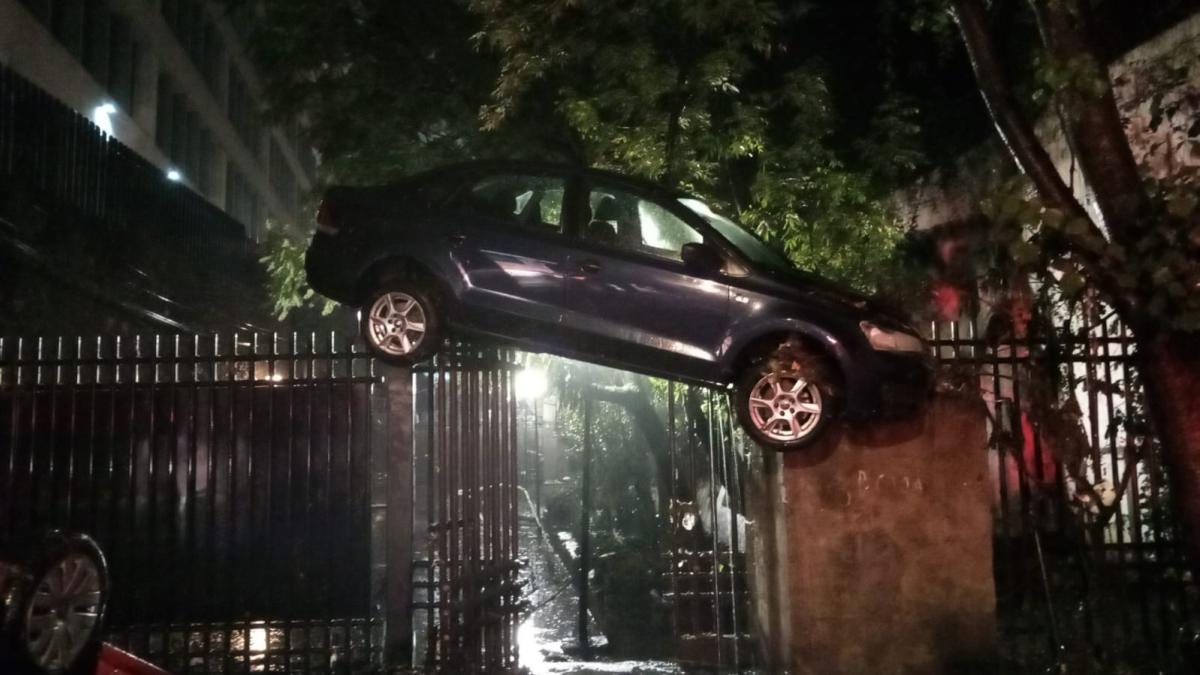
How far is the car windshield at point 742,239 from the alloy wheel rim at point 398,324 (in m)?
1.99

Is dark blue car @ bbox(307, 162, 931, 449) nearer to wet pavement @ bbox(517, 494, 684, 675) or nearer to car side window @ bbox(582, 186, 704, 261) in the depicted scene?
car side window @ bbox(582, 186, 704, 261)

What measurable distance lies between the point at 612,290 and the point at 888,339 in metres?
1.78

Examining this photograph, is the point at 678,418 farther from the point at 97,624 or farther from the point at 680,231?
the point at 97,624

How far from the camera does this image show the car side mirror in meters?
6.59

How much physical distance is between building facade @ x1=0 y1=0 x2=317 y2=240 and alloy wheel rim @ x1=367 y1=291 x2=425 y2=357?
4.95 meters

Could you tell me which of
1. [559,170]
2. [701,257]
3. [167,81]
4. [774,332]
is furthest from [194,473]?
[167,81]

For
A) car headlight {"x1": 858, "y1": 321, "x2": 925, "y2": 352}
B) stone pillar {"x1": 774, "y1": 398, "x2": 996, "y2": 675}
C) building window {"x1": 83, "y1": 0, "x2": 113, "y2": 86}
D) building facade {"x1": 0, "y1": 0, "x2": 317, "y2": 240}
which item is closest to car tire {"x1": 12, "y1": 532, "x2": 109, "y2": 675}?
stone pillar {"x1": 774, "y1": 398, "x2": 996, "y2": 675}

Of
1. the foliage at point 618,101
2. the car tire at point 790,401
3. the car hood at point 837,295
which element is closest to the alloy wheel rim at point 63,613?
the car tire at point 790,401

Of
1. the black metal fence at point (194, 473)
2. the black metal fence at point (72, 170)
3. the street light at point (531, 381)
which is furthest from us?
the street light at point (531, 381)

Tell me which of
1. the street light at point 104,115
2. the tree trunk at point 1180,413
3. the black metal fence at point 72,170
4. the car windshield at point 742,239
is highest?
the street light at point 104,115

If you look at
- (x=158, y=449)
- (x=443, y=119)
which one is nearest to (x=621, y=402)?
(x=443, y=119)

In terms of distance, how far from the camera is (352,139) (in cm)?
1045

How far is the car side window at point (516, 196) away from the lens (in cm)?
733

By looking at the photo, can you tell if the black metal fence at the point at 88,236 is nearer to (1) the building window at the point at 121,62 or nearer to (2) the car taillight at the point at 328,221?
(2) the car taillight at the point at 328,221
